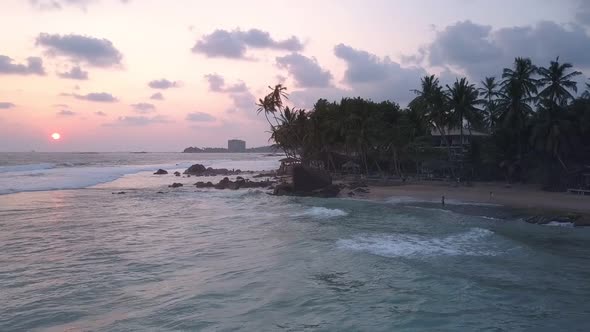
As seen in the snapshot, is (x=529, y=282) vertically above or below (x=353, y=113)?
below

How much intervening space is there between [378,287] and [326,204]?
62.5ft

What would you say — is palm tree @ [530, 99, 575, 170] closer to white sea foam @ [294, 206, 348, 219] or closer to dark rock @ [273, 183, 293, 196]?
white sea foam @ [294, 206, 348, 219]

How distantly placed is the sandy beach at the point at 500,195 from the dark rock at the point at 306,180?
14.6 ft

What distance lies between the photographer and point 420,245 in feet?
52.2

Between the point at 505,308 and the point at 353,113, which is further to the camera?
the point at 353,113

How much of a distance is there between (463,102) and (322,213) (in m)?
21.0

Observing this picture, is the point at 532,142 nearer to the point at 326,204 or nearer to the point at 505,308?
the point at 326,204

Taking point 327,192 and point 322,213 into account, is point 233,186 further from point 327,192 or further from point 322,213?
point 322,213

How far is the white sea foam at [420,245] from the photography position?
48.0 ft

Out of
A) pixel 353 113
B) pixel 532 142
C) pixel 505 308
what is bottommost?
pixel 505 308

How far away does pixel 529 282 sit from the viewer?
1145 cm

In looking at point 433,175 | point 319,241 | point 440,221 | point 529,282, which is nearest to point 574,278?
point 529,282

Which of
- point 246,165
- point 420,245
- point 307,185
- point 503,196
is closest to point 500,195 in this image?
point 503,196

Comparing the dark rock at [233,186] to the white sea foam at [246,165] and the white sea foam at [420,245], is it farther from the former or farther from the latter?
the white sea foam at [246,165]
